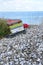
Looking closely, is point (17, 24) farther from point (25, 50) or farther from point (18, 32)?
point (25, 50)

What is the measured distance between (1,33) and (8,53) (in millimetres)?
3586

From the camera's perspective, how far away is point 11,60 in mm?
4879

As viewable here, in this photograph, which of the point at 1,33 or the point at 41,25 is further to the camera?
the point at 41,25

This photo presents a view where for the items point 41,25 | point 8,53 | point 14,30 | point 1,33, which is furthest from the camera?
point 41,25

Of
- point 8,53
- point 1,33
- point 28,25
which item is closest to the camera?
point 8,53

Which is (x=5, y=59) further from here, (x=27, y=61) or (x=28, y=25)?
(x=28, y=25)

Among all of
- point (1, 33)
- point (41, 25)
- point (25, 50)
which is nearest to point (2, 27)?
point (1, 33)

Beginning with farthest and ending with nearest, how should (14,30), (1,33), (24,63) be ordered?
1. (14,30)
2. (1,33)
3. (24,63)

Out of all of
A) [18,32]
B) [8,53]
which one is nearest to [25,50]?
[8,53]

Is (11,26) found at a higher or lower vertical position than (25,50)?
lower

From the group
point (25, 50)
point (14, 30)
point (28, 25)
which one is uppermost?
point (25, 50)

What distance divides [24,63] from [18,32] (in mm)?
5077

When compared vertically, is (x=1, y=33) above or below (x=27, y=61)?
below

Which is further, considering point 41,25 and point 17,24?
point 41,25
